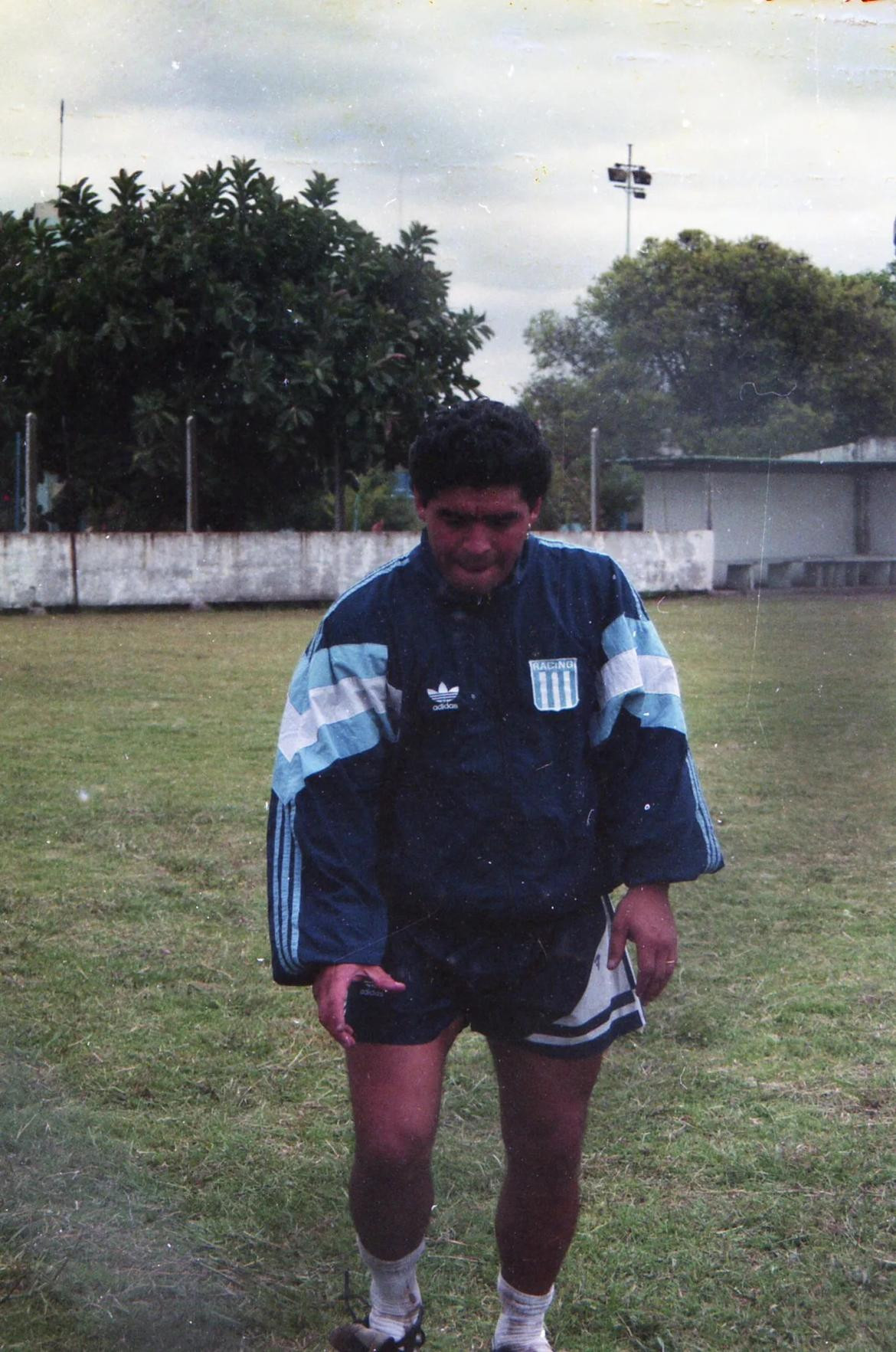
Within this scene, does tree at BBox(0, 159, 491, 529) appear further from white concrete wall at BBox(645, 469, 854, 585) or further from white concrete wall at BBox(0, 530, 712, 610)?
white concrete wall at BBox(645, 469, 854, 585)

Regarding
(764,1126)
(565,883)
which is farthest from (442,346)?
(565,883)

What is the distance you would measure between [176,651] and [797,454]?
51.9 feet

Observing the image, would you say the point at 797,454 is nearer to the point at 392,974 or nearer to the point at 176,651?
the point at 176,651

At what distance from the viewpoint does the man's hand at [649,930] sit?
86.2 inches

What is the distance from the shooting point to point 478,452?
2.12m

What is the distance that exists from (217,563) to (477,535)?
17000 mm

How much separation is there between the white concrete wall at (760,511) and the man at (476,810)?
1896 cm

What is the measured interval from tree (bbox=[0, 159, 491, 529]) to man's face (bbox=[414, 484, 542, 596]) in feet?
26.4

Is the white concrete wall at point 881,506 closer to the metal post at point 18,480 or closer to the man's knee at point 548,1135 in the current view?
the metal post at point 18,480

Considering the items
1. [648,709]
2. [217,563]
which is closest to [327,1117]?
[648,709]

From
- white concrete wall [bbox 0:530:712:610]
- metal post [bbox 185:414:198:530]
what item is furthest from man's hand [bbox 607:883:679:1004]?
white concrete wall [bbox 0:530:712:610]

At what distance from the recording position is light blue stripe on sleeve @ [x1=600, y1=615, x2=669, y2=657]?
2172mm

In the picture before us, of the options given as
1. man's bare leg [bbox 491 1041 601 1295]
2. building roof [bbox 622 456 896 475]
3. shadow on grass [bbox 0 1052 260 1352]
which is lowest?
shadow on grass [bbox 0 1052 260 1352]

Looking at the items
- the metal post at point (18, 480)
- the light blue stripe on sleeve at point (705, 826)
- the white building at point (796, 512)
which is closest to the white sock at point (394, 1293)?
the light blue stripe on sleeve at point (705, 826)
